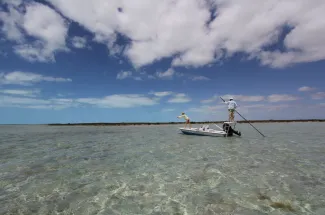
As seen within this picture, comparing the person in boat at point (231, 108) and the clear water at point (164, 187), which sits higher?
the person in boat at point (231, 108)

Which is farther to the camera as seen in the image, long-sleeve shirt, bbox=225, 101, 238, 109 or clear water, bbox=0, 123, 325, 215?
long-sleeve shirt, bbox=225, 101, 238, 109

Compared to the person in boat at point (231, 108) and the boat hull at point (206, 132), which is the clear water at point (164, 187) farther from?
the boat hull at point (206, 132)

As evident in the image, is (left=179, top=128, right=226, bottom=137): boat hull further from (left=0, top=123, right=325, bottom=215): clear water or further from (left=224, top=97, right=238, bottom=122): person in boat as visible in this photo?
(left=0, top=123, right=325, bottom=215): clear water

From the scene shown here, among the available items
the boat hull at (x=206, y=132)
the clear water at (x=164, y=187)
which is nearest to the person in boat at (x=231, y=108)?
the boat hull at (x=206, y=132)

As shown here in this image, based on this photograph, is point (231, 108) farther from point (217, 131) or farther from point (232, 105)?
point (217, 131)

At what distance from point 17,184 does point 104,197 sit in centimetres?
568

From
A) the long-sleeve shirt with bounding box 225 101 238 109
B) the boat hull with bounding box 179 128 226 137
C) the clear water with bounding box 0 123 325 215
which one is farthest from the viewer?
the boat hull with bounding box 179 128 226 137

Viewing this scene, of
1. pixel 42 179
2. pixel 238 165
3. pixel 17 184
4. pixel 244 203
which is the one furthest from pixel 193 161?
pixel 17 184

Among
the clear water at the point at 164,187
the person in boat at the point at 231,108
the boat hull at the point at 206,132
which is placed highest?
the person in boat at the point at 231,108

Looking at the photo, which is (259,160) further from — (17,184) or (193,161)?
(17,184)

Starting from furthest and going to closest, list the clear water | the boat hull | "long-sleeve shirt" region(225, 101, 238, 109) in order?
the boat hull < "long-sleeve shirt" region(225, 101, 238, 109) < the clear water

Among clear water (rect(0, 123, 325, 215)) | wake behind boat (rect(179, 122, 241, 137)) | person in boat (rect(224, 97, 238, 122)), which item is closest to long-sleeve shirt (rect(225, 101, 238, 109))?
person in boat (rect(224, 97, 238, 122))

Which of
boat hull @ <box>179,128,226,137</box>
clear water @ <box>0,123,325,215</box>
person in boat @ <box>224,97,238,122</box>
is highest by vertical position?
person in boat @ <box>224,97,238,122</box>

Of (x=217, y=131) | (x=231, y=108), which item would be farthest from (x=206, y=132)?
(x=231, y=108)
